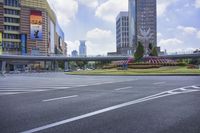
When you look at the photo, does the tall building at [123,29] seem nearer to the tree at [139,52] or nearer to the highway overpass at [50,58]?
the highway overpass at [50,58]

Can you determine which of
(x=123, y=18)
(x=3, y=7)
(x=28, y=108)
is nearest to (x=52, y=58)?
(x=3, y=7)

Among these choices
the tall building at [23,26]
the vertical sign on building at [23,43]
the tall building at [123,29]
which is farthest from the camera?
the tall building at [123,29]

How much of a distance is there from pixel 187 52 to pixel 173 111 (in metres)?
98.0

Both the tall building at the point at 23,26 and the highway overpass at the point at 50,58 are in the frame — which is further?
the tall building at the point at 23,26

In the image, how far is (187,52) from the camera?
100 m

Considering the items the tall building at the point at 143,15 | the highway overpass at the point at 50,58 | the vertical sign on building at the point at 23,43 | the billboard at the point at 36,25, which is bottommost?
the highway overpass at the point at 50,58

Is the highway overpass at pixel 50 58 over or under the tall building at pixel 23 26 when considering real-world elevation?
under

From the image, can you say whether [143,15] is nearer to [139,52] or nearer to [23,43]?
[23,43]

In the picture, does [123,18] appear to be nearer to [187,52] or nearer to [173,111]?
[187,52]

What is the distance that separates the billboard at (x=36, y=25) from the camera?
102 meters

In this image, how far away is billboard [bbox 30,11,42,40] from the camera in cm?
10250

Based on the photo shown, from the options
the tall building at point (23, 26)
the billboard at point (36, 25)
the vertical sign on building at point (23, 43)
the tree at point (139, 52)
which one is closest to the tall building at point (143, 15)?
the tall building at point (23, 26)

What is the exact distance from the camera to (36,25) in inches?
4075

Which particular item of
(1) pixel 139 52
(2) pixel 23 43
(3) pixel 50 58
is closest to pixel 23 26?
(2) pixel 23 43
